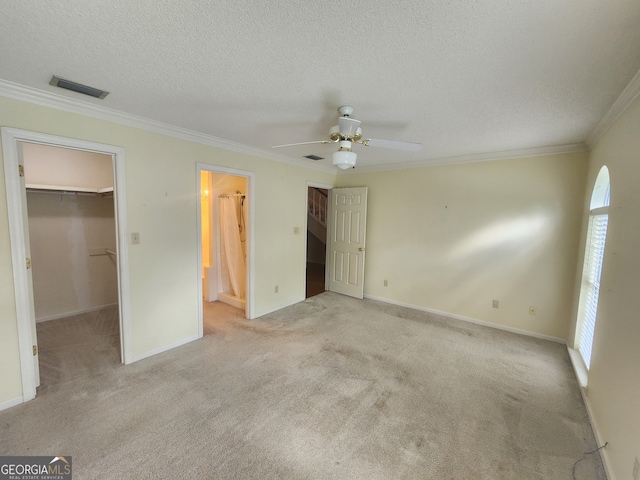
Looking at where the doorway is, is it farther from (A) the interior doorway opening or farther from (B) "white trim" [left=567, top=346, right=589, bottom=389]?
(B) "white trim" [left=567, top=346, right=589, bottom=389]

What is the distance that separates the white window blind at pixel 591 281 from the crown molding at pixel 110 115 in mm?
3803

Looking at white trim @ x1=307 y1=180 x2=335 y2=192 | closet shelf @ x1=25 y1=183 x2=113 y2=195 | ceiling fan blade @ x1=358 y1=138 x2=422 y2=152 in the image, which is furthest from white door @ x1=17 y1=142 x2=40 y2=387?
white trim @ x1=307 y1=180 x2=335 y2=192

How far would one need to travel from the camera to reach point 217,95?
2025 millimetres

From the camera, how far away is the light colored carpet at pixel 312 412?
1.64 metres

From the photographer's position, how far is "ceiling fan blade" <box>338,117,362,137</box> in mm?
2061

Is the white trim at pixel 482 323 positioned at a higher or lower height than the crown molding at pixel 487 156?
lower

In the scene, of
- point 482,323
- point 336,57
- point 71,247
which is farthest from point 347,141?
point 71,247

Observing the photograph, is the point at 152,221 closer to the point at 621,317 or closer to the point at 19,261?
the point at 19,261

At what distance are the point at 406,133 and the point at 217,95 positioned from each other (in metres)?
1.86

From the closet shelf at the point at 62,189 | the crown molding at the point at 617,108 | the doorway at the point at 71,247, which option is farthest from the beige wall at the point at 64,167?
the crown molding at the point at 617,108

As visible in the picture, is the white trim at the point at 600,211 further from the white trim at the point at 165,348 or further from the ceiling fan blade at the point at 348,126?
the white trim at the point at 165,348

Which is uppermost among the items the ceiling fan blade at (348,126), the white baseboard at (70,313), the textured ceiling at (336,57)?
the textured ceiling at (336,57)

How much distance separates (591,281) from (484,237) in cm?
122

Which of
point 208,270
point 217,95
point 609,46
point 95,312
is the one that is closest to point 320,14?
point 217,95
